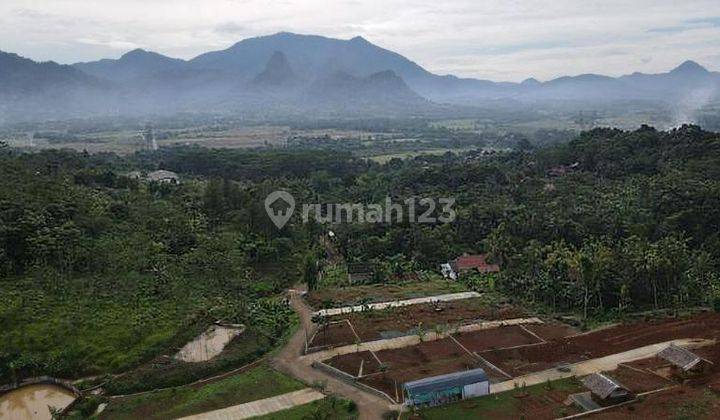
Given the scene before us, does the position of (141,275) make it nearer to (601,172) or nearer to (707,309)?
(707,309)

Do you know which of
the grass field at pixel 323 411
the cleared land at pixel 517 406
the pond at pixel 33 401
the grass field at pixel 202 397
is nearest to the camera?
the cleared land at pixel 517 406

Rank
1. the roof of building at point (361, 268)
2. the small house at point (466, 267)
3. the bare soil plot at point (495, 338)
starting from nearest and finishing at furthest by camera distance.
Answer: the bare soil plot at point (495, 338) < the roof of building at point (361, 268) < the small house at point (466, 267)

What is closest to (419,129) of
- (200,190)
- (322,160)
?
(322,160)

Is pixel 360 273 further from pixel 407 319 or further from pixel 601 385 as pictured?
pixel 601 385

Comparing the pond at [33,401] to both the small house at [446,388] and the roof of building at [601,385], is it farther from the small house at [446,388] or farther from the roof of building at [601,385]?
the roof of building at [601,385]

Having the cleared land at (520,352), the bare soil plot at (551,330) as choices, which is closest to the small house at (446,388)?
the cleared land at (520,352)

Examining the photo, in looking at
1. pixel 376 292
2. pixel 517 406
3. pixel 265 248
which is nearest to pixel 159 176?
pixel 265 248

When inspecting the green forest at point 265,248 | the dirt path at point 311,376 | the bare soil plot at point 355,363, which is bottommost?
the dirt path at point 311,376
